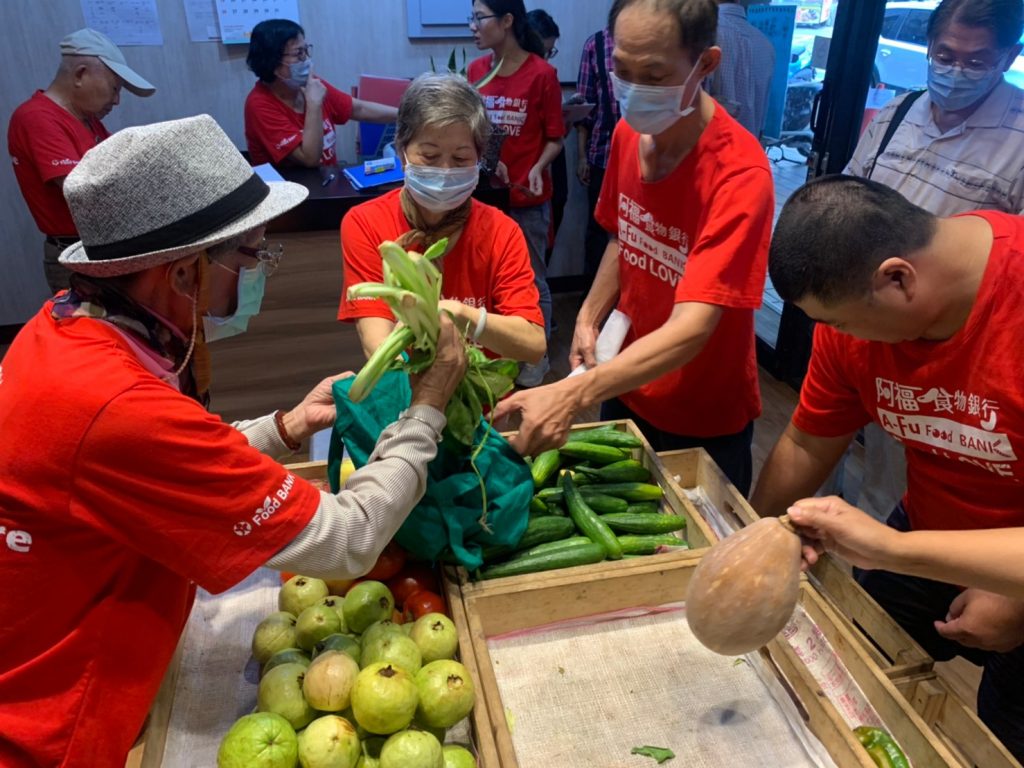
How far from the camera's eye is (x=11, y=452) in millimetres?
1084

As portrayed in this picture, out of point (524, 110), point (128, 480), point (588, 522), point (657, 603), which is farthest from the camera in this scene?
point (524, 110)

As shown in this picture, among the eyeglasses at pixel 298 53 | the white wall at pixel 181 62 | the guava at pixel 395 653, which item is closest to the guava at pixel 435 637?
the guava at pixel 395 653

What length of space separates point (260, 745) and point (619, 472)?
1.09 meters

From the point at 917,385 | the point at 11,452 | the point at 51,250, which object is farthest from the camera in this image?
the point at 51,250

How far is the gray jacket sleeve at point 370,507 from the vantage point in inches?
48.8

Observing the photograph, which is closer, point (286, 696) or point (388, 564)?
point (286, 696)

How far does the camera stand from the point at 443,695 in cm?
125

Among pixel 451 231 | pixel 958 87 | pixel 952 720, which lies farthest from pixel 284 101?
pixel 952 720

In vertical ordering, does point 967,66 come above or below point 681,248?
above

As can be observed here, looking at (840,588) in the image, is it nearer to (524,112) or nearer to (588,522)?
(588,522)

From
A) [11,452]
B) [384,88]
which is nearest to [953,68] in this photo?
[11,452]

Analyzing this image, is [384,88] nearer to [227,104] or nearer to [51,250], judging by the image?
[227,104]

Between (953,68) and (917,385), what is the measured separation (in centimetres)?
151

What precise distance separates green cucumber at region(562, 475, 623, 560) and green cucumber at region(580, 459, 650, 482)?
8 cm
